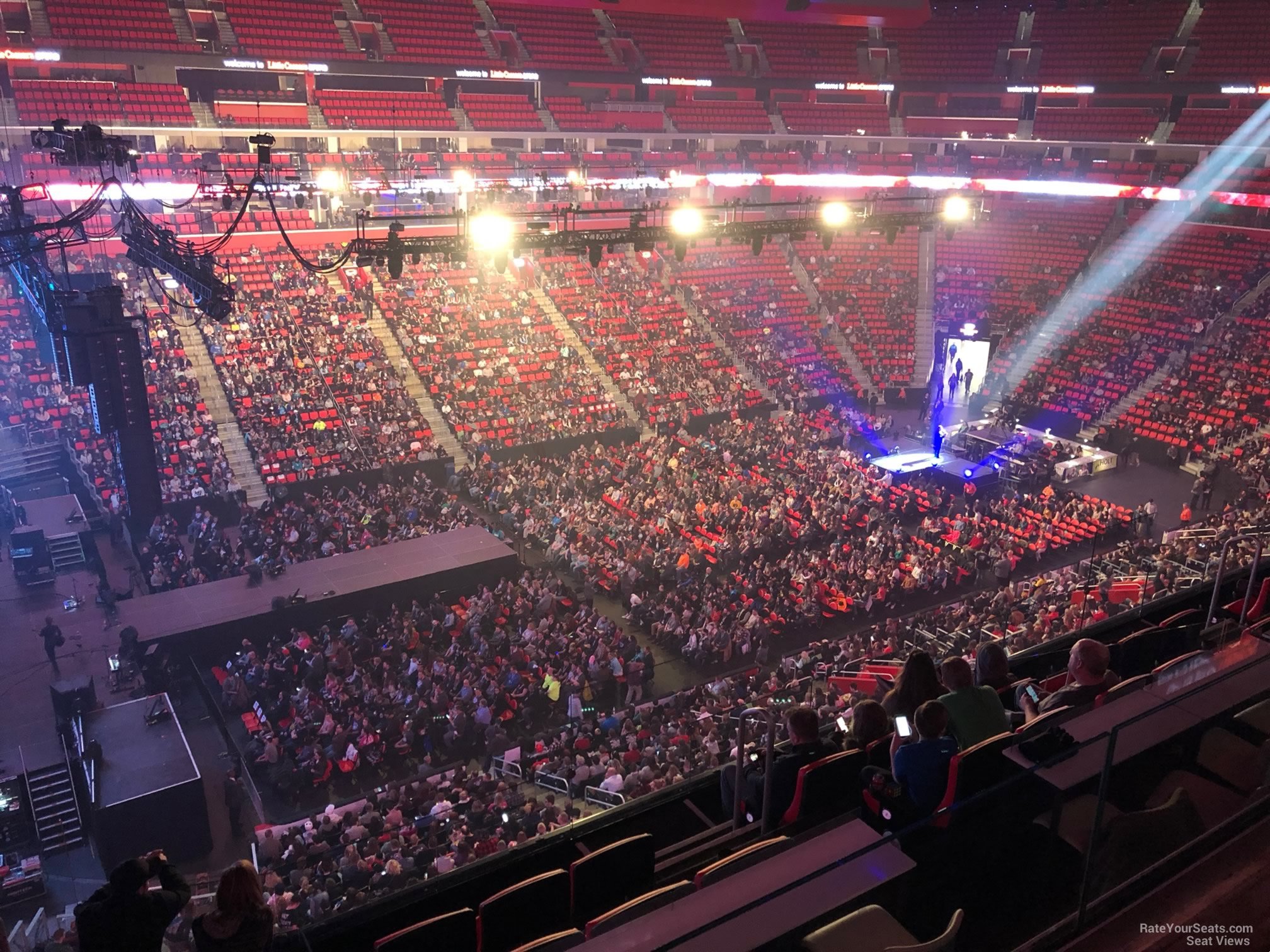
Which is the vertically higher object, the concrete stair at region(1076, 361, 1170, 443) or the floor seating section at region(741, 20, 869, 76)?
the floor seating section at region(741, 20, 869, 76)

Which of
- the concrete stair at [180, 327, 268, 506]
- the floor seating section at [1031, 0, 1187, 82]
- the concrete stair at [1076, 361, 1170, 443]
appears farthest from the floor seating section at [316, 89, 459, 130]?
the floor seating section at [1031, 0, 1187, 82]

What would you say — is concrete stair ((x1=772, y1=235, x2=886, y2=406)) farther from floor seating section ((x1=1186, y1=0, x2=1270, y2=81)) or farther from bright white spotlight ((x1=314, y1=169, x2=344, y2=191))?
bright white spotlight ((x1=314, y1=169, x2=344, y2=191))

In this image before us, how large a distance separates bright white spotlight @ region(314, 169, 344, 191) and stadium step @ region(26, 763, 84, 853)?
1879 centimetres

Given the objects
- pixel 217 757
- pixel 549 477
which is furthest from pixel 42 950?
pixel 549 477

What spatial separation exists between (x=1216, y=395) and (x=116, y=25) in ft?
97.9

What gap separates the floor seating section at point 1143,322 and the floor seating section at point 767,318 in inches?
216

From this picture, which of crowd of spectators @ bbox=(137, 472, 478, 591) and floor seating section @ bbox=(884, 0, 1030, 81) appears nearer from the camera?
crowd of spectators @ bbox=(137, 472, 478, 591)

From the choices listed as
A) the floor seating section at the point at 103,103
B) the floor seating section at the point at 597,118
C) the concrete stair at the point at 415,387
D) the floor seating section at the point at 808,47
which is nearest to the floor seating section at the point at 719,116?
the floor seating section at the point at 597,118

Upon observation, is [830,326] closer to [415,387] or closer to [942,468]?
[942,468]

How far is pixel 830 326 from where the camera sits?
96.8ft

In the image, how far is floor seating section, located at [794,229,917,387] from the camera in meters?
28.4

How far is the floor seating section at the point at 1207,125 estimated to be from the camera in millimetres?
28953

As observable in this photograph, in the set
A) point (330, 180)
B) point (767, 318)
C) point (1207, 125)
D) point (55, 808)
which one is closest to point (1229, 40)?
point (1207, 125)

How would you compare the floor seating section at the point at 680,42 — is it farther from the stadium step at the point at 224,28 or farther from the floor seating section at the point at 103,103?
the floor seating section at the point at 103,103
